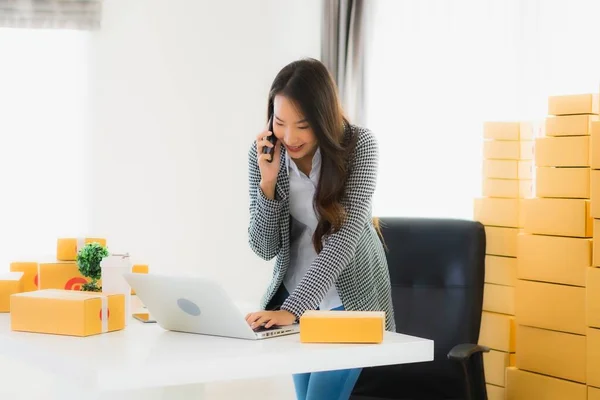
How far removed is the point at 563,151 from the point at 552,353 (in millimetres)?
671

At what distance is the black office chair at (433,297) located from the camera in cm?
265

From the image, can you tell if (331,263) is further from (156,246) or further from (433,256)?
(156,246)

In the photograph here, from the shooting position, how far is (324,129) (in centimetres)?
210

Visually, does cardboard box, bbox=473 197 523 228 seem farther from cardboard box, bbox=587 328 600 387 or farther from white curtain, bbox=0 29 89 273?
white curtain, bbox=0 29 89 273

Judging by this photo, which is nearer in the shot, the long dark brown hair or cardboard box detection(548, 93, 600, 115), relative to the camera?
the long dark brown hair

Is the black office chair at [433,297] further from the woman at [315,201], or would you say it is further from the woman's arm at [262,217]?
the woman's arm at [262,217]

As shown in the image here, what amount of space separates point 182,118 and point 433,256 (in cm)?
206

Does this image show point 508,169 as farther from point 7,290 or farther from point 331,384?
point 7,290

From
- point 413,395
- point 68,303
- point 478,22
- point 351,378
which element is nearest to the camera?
point 68,303

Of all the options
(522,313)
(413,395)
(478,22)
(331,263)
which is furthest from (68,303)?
(478,22)

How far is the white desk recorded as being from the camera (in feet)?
4.78

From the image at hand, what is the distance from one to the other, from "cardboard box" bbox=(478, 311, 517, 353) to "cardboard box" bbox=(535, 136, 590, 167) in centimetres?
59

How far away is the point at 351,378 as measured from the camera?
6.46 feet

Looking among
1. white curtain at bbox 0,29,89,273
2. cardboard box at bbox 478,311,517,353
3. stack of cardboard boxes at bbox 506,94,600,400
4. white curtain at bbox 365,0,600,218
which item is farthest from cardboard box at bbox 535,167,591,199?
white curtain at bbox 0,29,89,273
